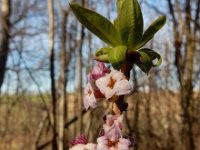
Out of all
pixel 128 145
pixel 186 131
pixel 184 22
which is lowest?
pixel 186 131

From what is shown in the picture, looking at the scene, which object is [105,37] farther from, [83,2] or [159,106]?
[159,106]

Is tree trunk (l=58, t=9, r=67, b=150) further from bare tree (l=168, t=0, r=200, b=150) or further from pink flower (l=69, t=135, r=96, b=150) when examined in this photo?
pink flower (l=69, t=135, r=96, b=150)

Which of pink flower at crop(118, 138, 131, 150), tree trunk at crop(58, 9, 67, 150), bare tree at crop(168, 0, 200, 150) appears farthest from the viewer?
bare tree at crop(168, 0, 200, 150)

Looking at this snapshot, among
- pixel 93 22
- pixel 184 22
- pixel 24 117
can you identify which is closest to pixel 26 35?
pixel 24 117

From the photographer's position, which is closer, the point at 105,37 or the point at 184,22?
the point at 105,37

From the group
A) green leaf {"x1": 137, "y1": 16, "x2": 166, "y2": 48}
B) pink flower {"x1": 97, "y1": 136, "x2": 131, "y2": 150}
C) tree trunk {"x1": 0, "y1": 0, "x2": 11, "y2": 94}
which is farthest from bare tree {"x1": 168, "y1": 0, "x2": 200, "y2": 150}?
pink flower {"x1": 97, "y1": 136, "x2": 131, "y2": 150}

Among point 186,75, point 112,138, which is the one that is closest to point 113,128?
point 112,138

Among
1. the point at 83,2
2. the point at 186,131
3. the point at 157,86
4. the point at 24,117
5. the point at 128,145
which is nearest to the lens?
the point at 128,145
